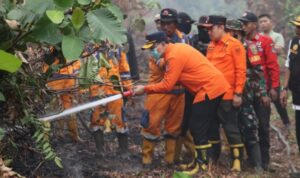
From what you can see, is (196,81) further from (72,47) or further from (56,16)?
(56,16)

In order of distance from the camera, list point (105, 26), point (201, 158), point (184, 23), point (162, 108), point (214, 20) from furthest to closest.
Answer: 1. point (184, 23)
2. point (162, 108)
3. point (214, 20)
4. point (201, 158)
5. point (105, 26)

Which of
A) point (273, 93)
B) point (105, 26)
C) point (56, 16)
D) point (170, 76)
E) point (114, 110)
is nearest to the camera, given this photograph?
point (56, 16)

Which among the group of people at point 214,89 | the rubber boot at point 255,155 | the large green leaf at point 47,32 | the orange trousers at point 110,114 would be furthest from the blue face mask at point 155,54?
the large green leaf at point 47,32

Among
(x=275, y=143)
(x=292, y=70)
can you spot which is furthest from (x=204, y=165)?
(x=275, y=143)

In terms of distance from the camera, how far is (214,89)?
6.18 meters

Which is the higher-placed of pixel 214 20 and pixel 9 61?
pixel 9 61

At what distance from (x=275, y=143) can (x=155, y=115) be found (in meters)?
2.71

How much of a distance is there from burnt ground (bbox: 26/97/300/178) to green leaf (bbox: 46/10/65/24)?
1967mm

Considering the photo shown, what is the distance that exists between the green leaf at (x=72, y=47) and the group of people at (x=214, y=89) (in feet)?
9.19

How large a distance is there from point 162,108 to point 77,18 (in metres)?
3.70

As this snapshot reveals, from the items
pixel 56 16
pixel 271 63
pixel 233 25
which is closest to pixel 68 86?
pixel 233 25

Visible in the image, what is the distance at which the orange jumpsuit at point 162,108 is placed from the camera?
660 centimetres

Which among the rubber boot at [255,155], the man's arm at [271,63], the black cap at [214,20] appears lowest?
the rubber boot at [255,155]

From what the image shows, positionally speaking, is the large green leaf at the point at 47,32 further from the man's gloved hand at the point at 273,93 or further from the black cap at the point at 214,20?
the man's gloved hand at the point at 273,93
